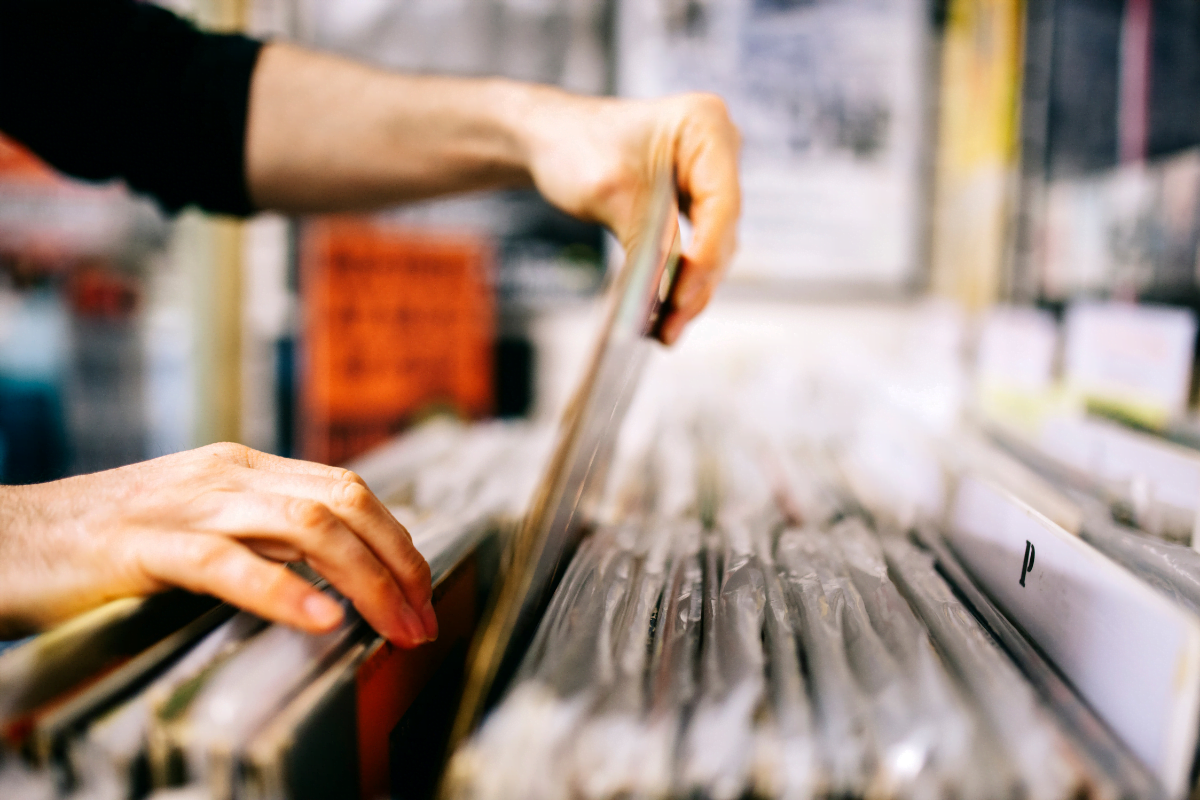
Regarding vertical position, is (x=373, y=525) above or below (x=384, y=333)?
below

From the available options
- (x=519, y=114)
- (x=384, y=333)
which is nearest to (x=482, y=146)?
(x=519, y=114)

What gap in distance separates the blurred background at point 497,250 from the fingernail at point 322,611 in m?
1.18

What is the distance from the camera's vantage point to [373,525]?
43 centimetres

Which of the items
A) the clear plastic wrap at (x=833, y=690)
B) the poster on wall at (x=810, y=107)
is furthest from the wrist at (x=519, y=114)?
the poster on wall at (x=810, y=107)

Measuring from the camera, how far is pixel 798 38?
1.62m

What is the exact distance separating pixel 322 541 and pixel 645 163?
45cm

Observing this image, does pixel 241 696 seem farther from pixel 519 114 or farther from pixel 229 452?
pixel 519 114

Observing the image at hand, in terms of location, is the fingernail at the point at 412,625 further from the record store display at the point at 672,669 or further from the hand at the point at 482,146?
the hand at the point at 482,146

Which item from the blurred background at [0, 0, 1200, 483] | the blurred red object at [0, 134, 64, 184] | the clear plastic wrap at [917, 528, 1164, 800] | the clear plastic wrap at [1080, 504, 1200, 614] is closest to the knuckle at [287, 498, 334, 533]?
the clear plastic wrap at [917, 528, 1164, 800]

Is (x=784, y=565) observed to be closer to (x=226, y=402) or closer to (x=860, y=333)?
(x=860, y=333)

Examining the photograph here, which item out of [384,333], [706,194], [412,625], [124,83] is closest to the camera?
[412,625]

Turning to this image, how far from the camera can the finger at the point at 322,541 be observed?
0.40m

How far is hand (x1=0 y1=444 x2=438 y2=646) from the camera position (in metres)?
0.39

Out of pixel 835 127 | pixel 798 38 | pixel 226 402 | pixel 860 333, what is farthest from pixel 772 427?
pixel 226 402
